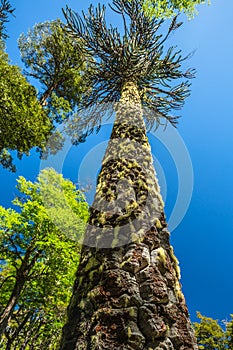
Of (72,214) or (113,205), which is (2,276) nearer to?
(72,214)

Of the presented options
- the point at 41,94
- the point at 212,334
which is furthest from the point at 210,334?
the point at 41,94

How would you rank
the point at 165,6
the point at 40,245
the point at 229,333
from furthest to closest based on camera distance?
1. the point at 229,333
2. the point at 40,245
3. the point at 165,6

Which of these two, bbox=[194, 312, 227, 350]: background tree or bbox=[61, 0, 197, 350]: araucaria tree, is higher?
bbox=[194, 312, 227, 350]: background tree

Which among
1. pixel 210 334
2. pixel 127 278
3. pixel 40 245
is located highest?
pixel 210 334

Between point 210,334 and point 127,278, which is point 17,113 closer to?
point 127,278

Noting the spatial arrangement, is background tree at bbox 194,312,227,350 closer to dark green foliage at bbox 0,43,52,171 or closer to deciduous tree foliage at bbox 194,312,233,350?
deciduous tree foliage at bbox 194,312,233,350

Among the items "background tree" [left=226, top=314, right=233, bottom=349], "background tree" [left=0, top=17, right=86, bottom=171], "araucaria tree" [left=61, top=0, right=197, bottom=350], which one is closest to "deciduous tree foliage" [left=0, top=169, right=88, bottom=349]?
"background tree" [left=0, top=17, right=86, bottom=171]

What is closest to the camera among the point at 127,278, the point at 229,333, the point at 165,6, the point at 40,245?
the point at 127,278

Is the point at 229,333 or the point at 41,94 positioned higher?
the point at 41,94

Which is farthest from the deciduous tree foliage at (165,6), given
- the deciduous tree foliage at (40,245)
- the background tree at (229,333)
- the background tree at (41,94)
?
the background tree at (229,333)

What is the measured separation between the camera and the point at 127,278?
1680 millimetres

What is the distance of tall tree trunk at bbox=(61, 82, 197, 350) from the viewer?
144 centimetres

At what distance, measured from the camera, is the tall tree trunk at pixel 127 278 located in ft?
4.74

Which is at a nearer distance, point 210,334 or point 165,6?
point 165,6
